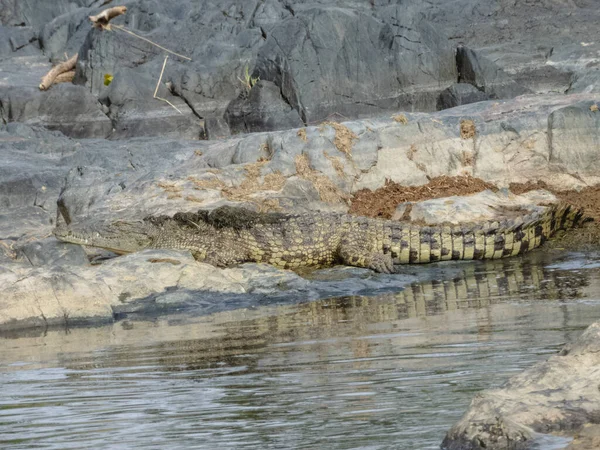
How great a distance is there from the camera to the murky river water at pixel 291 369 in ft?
14.0

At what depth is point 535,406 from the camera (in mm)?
3633

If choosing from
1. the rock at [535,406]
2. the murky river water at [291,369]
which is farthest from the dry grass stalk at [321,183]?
the rock at [535,406]

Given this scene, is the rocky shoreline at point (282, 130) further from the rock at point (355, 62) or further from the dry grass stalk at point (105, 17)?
the dry grass stalk at point (105, 17)

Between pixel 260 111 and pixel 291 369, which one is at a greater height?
pixel 260 111

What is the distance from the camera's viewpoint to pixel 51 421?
4.67 meters

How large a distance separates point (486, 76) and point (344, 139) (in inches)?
372

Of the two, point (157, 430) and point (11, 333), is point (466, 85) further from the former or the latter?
point (157, 430)

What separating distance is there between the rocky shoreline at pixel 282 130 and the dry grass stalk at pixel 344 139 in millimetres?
20

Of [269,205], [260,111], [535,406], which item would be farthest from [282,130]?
[535,406]

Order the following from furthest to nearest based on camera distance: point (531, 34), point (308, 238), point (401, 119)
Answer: point (531, 34) < point (401, 119) < point (308, 238)

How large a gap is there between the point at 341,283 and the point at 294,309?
46.6 inches

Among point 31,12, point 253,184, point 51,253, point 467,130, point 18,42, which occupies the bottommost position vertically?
point 51,253

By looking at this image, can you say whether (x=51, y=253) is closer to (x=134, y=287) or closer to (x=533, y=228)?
Result: (x=134, y=287)

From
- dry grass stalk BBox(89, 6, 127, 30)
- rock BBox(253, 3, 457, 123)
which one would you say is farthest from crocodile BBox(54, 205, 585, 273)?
dry grass stalk BBox(89, 6, 127, 30)
